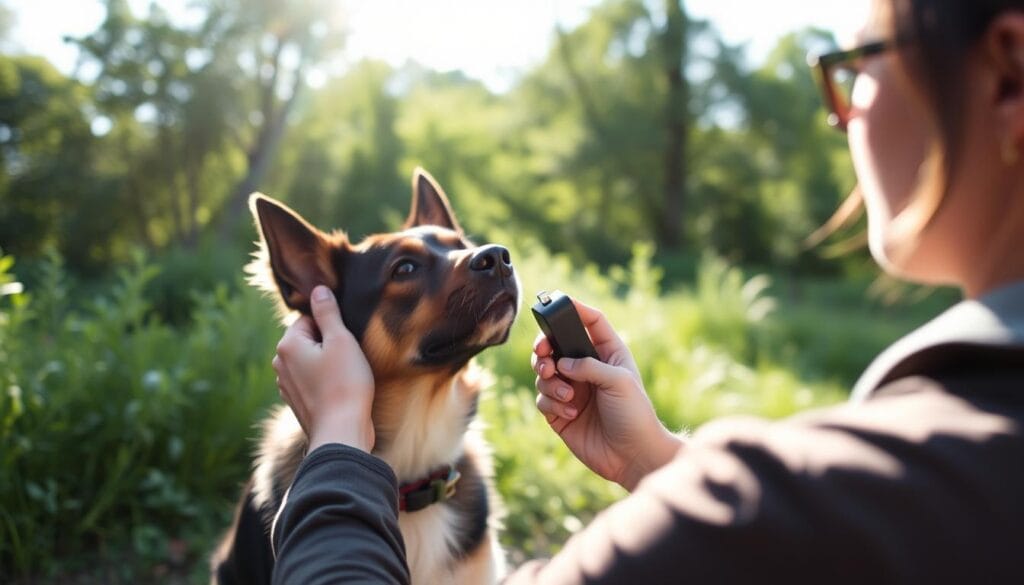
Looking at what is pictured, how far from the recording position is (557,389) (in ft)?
6.51

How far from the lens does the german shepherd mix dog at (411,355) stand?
266cm

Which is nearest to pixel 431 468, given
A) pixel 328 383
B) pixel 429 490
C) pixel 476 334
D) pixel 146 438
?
pixel 429 490

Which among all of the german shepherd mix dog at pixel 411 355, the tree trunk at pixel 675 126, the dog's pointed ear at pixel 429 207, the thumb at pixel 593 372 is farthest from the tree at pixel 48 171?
the tree trunk at pixel 675 126

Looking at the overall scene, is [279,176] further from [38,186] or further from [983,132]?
[983,132]

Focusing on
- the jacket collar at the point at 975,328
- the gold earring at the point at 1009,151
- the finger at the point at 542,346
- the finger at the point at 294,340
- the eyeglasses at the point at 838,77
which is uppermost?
the eyeglasses at the point at 838,77

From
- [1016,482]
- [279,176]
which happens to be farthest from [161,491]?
[279,176]

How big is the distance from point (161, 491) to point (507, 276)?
8.21 ft

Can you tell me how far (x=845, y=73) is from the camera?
1273mm

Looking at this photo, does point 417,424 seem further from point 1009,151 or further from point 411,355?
point 1009,151

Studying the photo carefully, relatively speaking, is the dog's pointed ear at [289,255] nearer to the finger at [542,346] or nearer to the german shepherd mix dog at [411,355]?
the german shepherd mix dog at [411,355]

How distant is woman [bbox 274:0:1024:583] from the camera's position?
86cm

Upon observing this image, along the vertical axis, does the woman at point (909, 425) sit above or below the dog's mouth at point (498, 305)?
above

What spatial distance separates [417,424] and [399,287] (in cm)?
52

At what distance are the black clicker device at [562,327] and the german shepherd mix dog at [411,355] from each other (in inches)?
29.5
